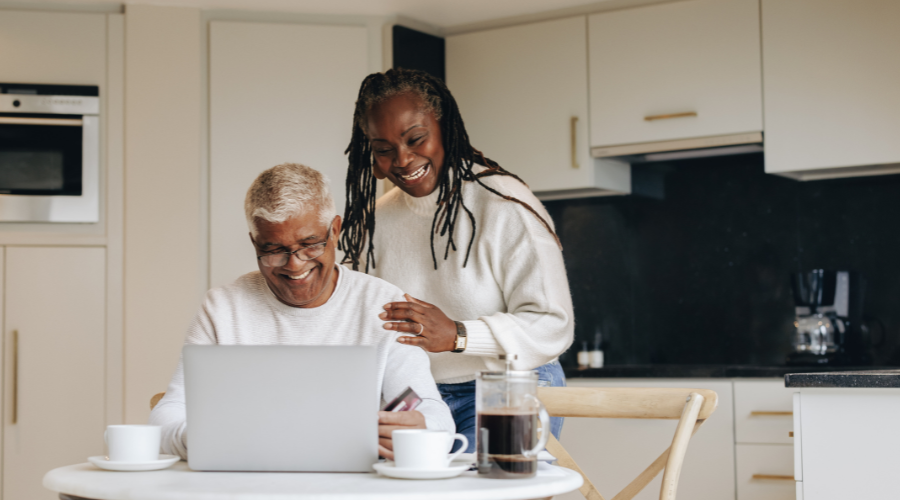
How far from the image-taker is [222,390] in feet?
4.04

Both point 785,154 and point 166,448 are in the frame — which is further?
point 785,154

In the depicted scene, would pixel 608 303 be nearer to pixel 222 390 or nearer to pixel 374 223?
pixel 374 223

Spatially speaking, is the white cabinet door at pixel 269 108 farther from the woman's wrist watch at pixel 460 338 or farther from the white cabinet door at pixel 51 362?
the woman's wrist watch at pixel 460 338

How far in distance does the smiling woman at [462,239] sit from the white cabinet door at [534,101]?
1385 millimetres

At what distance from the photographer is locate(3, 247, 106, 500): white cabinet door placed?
123 inches

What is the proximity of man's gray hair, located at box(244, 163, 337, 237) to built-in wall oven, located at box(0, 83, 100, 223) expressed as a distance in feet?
6.03

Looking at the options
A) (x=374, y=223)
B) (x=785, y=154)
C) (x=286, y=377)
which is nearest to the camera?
(x=286, y=377)

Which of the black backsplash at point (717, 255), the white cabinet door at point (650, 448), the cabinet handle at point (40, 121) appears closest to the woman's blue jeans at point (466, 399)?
the white cabinet door at point (650, 448)

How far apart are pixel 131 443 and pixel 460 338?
64cm

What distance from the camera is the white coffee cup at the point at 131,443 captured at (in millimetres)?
1312

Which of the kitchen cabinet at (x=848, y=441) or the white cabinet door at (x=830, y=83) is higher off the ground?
the white cabinet door at (x=830, y=83)

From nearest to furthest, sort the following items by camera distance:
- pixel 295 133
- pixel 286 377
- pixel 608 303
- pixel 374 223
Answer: pixel 286 377 < pixel 374 223 < pixel 295 133 < pixel 608 303

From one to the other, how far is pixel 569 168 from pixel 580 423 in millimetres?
924

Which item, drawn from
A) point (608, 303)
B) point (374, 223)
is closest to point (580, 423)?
point (608, 303)
